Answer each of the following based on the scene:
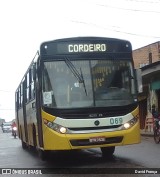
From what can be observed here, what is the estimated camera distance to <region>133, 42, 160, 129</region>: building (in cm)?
2762

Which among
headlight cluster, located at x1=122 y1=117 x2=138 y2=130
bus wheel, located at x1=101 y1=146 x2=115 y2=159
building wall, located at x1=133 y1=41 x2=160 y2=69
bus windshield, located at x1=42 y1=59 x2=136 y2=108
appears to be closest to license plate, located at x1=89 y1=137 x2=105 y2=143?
headlight cluster, located at x1=122 y1=117 x2=138 y2=130

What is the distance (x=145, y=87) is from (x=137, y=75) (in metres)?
21.2

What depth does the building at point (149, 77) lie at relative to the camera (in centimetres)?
2762

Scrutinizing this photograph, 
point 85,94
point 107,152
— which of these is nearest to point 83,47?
point 85,94

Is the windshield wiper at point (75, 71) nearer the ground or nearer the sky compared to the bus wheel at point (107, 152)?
nearer the sky

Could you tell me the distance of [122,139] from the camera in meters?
12.0

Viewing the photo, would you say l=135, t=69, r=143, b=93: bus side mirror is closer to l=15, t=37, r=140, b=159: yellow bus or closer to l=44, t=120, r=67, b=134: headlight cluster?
l=15, t=37, r=140, b=159: yellow bus

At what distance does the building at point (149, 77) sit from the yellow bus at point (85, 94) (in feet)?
44.4

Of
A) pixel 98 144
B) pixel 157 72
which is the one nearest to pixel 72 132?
pixel 98 144

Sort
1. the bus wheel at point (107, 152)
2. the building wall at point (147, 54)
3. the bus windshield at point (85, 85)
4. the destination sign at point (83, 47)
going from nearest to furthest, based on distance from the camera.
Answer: the bus windshield at point (85, 85)
the destination sign at point (83, 47)
the bus wheel at point (107, 152)
the building wall at point (147, 54)

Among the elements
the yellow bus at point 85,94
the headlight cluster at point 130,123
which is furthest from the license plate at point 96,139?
the headlight cluster at point 130,123

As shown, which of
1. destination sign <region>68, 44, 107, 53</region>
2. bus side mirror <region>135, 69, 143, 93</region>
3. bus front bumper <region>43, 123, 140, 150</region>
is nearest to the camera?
bus front bumper <region>43, 123, 140, 150</region>

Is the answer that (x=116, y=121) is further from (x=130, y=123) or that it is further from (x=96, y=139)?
(x=96, y=139)

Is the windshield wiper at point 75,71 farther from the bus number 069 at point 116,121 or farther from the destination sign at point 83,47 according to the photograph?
the bus number 069 at point 116,121
